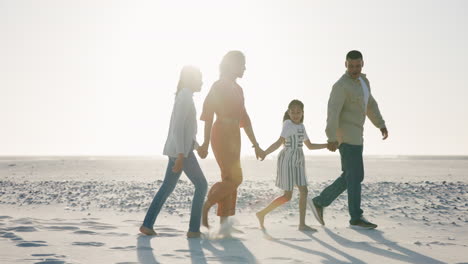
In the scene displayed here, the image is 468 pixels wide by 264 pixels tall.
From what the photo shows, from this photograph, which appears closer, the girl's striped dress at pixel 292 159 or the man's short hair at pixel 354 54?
the girl's striped dress at pixel 292 159

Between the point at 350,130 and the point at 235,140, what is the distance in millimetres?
1946

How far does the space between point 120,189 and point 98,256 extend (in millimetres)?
8725

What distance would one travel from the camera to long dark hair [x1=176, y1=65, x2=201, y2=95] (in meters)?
6.36

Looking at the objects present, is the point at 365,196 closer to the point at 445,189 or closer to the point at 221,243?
the point at 445,189

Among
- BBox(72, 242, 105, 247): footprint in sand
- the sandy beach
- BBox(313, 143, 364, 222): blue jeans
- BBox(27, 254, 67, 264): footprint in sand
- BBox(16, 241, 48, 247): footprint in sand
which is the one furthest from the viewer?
BBox(313, 143, 364, 222): blue jeans

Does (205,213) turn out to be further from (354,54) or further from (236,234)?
(354,54)

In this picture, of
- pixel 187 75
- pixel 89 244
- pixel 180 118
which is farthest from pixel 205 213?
pixel 187 75

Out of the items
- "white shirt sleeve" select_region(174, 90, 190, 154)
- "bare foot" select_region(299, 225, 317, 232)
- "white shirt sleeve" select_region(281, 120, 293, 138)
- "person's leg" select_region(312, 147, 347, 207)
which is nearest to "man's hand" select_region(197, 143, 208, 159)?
"white shirt sleeve" select_region(174, 90, 190, 154)

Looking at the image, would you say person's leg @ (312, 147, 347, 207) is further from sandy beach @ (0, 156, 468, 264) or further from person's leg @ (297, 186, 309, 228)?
person's leg @ (297, 186, 309, 228)

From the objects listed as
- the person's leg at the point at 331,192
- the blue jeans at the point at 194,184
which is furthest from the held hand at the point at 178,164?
the person's leg at the point at 331,192

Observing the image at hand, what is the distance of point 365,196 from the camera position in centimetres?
1138

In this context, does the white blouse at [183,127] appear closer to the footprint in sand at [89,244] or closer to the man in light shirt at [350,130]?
the footprint in sand at [89,244]

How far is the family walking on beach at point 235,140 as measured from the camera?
6246mm

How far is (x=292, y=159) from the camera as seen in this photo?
22.9ft
